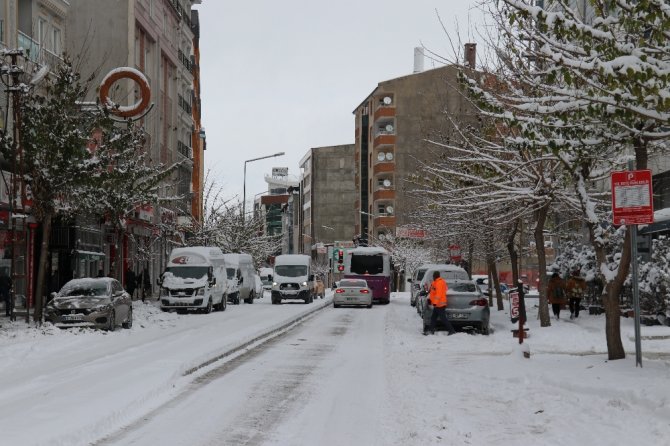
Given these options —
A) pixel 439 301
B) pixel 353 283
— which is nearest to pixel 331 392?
pixel 439 301

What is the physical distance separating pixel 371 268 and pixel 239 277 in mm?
7698

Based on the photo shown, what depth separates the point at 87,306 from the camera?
88.2ft

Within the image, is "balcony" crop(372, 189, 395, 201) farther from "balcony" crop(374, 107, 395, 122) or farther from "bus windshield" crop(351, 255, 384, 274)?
"bus windshield" crop(351, 255, 384, 274)

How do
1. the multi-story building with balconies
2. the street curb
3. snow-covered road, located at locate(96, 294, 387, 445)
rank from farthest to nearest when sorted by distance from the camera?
the multi-story building with balconies → the street curb → snow-covered road, located at locate(96, 294, 387, 445)

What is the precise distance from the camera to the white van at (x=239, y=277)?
5368cm

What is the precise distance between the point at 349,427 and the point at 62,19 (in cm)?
3466

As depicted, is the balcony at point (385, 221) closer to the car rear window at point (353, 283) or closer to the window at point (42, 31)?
the car rear window at point (353, 283)

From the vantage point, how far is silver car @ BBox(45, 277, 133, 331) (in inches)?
1054

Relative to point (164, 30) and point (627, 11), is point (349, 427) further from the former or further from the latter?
point (164, 30)

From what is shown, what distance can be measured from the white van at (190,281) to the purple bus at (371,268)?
15.8 meters

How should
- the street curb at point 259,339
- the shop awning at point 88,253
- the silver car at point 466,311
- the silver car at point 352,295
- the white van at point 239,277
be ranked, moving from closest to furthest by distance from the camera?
the street curb at point 259,339 → the silver car at point 466,311 → the shop awning at point 88,253 → the silver car at point 352,295 → the white van at point 239,277

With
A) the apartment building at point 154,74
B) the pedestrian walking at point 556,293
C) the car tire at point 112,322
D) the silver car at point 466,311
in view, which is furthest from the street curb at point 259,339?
the apartment building at point 154,74

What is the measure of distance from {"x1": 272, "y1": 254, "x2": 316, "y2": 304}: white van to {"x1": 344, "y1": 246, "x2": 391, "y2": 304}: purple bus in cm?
326

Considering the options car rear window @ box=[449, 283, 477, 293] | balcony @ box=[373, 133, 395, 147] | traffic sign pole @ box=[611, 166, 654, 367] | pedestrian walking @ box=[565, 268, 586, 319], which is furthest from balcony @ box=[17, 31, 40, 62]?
balcony @ box=[373, 133, 395, 147]
